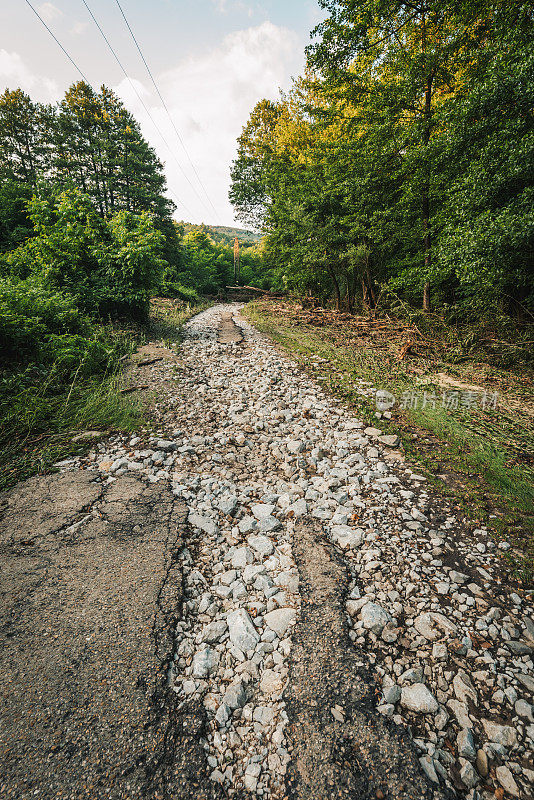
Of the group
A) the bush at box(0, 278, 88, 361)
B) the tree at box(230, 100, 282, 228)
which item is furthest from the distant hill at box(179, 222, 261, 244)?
Answer: the bush at box(0, 278, 88, 361)

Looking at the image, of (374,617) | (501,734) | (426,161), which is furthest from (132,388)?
(426,161)

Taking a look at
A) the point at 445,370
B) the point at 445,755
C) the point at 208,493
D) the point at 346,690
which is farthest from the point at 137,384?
the point at 445,370

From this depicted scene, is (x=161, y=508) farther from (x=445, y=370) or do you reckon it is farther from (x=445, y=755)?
(x=445, y=370)

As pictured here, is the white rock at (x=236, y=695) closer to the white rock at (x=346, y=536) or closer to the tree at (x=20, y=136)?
the white rock at (x=346, y=536)

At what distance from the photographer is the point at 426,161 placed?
8.00 m

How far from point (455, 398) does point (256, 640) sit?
5.18m

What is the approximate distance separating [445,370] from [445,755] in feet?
22.4

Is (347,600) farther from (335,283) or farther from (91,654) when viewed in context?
(335,283)

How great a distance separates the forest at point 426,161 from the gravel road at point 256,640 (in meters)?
5.97

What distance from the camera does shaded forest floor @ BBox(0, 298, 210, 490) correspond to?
3627 mm

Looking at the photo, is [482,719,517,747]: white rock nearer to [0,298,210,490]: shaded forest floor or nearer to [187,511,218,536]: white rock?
[187,511,218,536]: white rock

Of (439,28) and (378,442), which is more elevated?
(439,28)

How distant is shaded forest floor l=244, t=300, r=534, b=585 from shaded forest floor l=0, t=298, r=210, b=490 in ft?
12.9

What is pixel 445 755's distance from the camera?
1532mm
